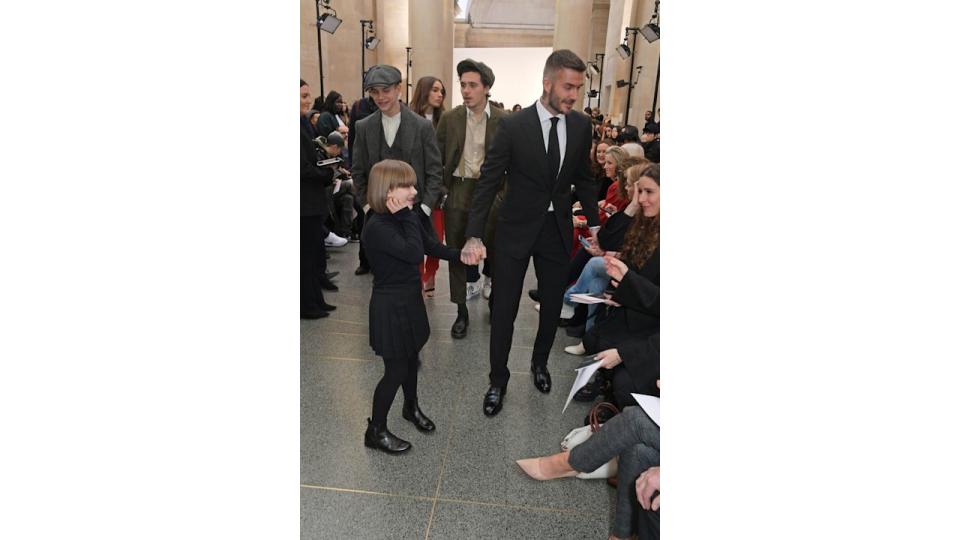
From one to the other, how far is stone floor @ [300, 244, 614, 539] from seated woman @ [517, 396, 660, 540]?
94mm

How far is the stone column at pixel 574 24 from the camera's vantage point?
14266 millimetres

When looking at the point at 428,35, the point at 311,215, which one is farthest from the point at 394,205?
the point at 428,35

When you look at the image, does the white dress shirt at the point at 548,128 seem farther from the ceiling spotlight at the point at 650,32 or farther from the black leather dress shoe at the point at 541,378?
the ceiling spotlight at the point at 650,32

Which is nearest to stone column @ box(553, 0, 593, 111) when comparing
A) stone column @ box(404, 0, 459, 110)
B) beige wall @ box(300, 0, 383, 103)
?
stone column @ box(404, 0, 459, 110)

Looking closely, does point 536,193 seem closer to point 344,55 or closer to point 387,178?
point 387,178

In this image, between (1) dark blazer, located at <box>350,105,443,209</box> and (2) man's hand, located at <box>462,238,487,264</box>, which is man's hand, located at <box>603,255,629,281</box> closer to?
(2) man's hand, located at <box>462,238,487,264</box>

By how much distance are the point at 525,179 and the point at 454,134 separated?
1490 millimetres

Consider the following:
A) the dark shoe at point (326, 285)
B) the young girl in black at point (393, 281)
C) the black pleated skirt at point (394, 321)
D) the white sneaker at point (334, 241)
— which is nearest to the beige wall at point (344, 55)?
the white sneaker at point (334, 241)

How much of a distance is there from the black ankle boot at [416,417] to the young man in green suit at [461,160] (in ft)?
4.05
